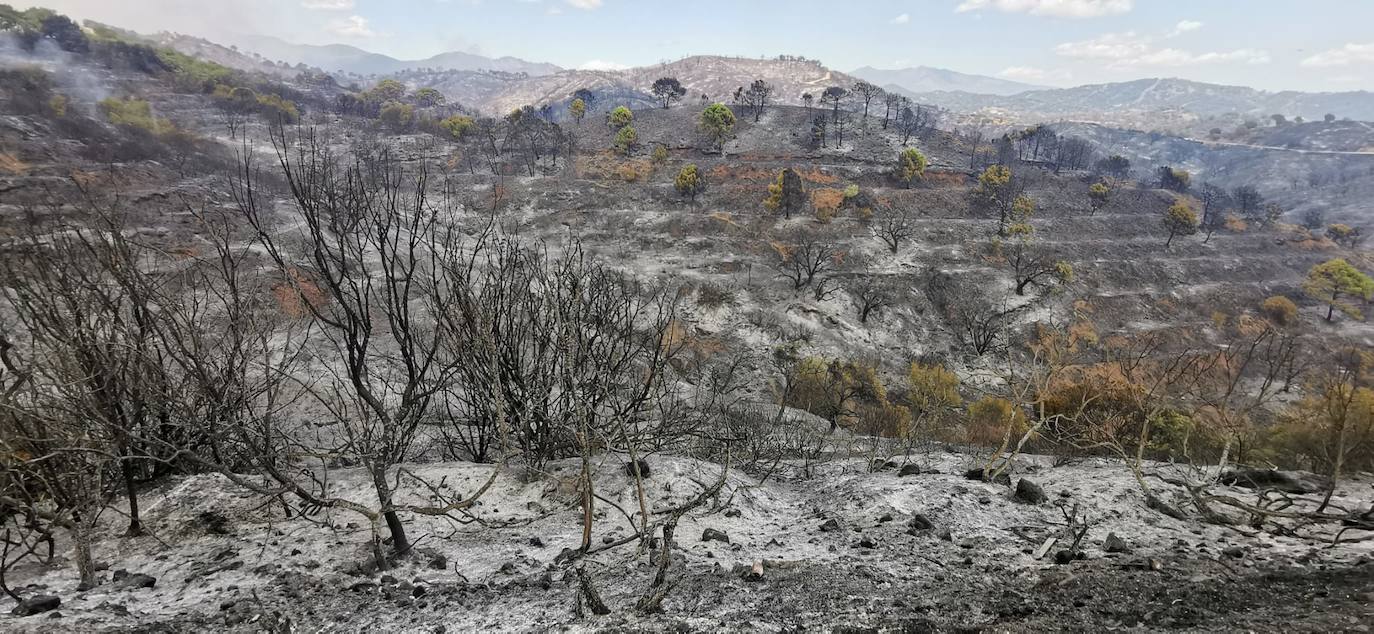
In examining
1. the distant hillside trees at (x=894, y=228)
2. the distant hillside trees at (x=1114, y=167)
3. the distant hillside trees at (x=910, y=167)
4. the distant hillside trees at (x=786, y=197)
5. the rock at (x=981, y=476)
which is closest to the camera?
the rock at (x=981, y=476)

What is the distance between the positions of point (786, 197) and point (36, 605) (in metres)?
48.5

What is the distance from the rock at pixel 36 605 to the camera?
3.79m

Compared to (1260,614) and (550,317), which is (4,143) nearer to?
(550,317)

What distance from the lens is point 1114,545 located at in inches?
197

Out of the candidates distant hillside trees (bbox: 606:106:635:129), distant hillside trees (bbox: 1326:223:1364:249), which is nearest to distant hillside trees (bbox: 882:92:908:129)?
distant hillside trees (bbox: 606:106:635:129)

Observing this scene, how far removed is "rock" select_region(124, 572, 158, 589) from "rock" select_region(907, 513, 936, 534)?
276 inches

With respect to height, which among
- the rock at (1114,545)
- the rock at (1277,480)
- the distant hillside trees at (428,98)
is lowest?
the rock at (1277,480)

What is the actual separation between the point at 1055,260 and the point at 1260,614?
155 ft

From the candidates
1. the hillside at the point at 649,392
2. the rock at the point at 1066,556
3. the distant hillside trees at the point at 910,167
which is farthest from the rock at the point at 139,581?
the distant hillside trees at the point at 910,167

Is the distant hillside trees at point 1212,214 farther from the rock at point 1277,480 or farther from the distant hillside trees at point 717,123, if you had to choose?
the rock at point 1277,480

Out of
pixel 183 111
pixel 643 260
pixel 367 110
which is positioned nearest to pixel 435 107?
pixel 367 110

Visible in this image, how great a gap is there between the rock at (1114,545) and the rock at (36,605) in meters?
8.77

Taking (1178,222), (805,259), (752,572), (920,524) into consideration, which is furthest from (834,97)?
(752,572)

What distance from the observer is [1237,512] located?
19.4ft
